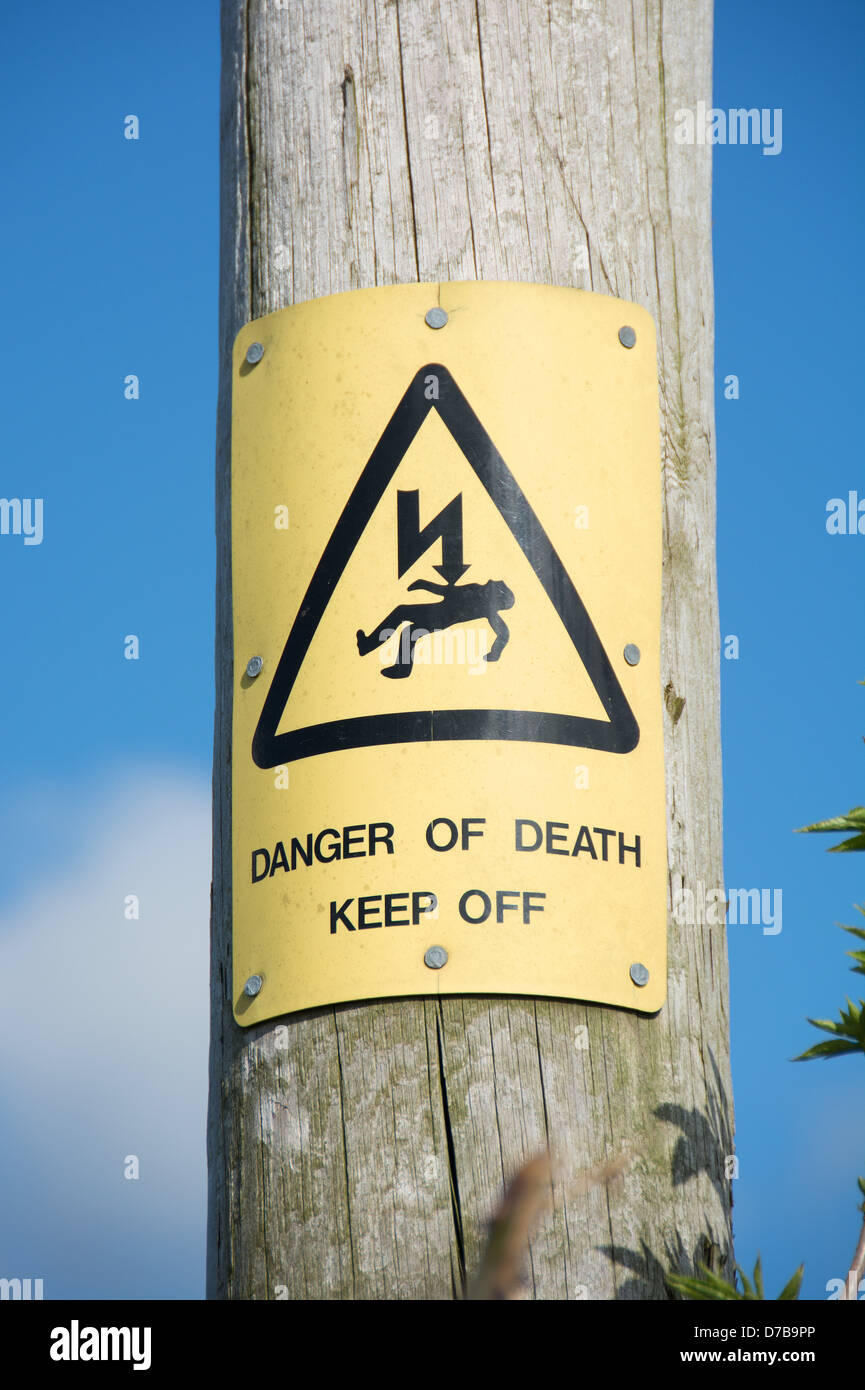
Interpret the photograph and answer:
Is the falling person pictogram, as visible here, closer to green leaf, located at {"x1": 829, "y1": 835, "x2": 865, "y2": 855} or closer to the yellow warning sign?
the yellow warning sign

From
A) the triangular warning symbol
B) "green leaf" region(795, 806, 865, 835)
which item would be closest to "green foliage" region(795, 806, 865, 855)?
"green leaf" region(795, 806, 865, 835)

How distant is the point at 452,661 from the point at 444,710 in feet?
0.23

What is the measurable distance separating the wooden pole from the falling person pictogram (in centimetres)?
32

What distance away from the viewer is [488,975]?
1878 millimetres

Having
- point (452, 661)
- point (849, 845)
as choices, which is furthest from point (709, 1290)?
point (452, 661)

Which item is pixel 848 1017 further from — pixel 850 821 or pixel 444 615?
pixel 444 615

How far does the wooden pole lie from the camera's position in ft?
6.08

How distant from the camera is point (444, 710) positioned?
1940mm

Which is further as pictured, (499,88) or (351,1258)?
(499,88)

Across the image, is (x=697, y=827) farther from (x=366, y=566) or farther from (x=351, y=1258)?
(x=351, y=1258)
